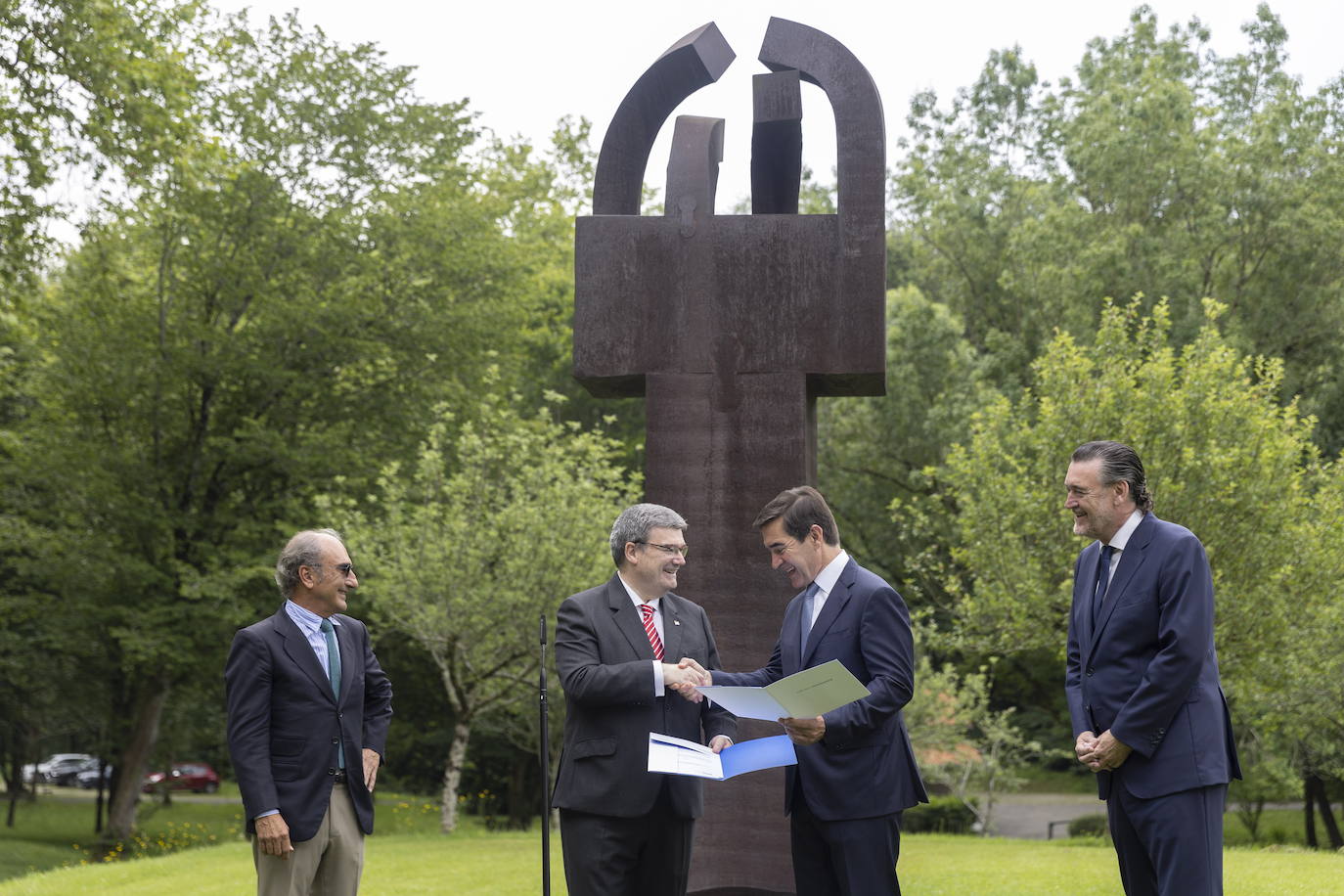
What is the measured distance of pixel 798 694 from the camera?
4.09 m

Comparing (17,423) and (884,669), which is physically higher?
A: (17,423)

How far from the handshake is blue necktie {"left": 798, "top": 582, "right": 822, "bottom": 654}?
0.36 meters

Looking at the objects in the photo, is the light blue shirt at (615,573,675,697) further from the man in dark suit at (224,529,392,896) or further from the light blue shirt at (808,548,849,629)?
the man in dark suit at (224,529,392,896)

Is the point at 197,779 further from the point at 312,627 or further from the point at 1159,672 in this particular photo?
the point at 1159,672

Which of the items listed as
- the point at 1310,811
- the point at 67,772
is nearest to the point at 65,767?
the point at 67,772

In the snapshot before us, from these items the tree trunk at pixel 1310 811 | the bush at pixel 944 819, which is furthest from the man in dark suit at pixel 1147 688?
the bush at pixel 944 819

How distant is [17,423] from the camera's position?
23.4 meters

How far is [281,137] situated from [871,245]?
60.2 ft

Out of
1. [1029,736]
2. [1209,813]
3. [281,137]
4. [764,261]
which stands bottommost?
[1029,736]

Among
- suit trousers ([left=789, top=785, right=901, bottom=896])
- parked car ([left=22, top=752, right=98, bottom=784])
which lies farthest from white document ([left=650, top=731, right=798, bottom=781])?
parked car ([left=22, top=752, right=98, bottom=784])

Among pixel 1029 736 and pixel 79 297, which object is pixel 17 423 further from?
pixel 1029 736

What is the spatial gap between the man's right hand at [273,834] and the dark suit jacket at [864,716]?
183cm

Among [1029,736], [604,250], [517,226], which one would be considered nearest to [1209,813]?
[604,250]

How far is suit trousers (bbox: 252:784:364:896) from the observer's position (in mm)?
4867
